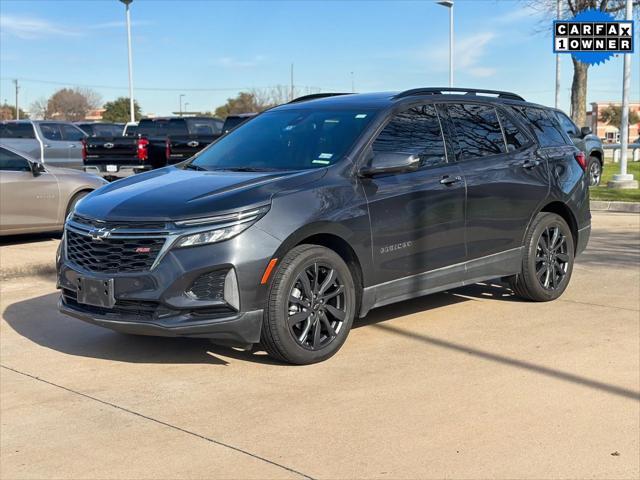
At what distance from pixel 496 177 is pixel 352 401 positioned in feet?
9.11

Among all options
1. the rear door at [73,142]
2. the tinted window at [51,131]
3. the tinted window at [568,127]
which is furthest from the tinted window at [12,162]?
the tinted window at [568,127]

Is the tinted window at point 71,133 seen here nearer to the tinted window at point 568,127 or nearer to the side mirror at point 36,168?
the side mirror at point 36,168

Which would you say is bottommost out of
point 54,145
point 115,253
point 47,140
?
point 115,253

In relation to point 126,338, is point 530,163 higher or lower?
higher

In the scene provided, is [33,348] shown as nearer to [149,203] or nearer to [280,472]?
[149,203]

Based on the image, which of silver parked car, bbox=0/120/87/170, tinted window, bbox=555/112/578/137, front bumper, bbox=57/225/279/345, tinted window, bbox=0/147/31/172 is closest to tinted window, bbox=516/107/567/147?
front bumper, bbox=57/225/279/345

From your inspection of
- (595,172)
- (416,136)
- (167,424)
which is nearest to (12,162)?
(416,136)

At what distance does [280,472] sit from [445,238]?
2.94 m

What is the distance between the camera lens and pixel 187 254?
16.1 ft

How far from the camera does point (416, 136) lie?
20.3ft

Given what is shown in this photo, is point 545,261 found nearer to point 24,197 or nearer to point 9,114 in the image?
point 24,197

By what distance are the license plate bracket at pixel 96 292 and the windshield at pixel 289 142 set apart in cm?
143

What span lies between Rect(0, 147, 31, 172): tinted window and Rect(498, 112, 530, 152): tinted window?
6883 millimetres

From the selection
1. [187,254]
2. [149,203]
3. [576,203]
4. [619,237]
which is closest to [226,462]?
[187,254]
